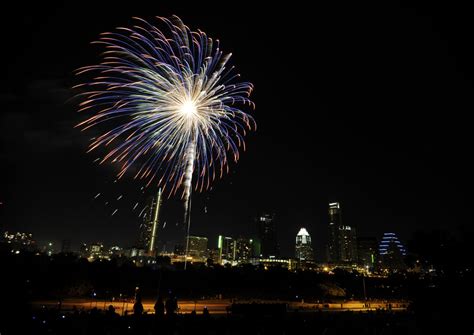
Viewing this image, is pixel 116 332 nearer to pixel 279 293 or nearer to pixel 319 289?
pixel 279 293

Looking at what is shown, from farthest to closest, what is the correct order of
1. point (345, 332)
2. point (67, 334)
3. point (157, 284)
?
point (157, 284) < point (345, 332) < point (67, 334)

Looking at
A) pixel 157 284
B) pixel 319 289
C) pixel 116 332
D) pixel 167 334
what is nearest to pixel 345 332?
pixel 167 334

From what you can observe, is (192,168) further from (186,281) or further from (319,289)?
(319,289)

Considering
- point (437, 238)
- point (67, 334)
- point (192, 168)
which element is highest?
point (192, 168)

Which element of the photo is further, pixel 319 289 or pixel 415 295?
pixel 319 289

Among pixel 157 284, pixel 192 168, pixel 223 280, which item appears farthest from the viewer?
pixel 223 280

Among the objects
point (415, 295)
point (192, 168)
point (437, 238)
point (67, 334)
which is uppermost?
point (192, 168)

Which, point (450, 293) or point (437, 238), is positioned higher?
point (437, 238)

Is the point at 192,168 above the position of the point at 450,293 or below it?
above

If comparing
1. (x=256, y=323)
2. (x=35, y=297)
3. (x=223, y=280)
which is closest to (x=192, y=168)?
(x=256, y=323)
